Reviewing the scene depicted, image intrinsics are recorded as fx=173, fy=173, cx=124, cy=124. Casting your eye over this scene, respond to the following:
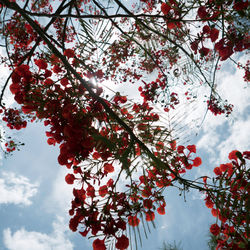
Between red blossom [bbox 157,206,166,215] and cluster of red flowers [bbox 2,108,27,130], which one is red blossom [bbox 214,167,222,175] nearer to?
red blossom [bbox 157,206,166,215]

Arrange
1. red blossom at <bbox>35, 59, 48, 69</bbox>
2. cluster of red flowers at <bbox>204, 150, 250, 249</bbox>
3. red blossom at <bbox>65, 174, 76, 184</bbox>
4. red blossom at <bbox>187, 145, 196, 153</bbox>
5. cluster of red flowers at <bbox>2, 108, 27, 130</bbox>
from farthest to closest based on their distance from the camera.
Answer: cluster of red flowers at <bbox>2, 108, 27, 130</bbox>
red blossom at <bbox>187, 145, 196, 153</bbox>
red blossom at <bbox>65, 174, 76, 184</bbox>
red blossom at <bbox>35, 59, 48, 69</bbox>
cluster of red flowers at <bbox>204, 150, 250, 249</bbox>

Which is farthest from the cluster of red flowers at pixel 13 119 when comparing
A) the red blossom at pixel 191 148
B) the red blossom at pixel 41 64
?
the red blossom at pixel 191 148

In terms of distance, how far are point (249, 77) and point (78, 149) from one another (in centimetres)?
356

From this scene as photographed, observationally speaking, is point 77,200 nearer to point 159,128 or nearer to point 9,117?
point 159,128

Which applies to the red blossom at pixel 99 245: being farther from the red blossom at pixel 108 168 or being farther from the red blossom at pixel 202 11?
the red blossom at pixel 202 11

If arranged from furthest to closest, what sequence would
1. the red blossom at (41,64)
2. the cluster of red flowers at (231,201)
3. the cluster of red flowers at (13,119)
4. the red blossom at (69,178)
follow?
1. the cluster of red flowers at (13,119)
2. the red blossom at (69,178)
3. the red blossom at (41,64)
4. the cluster of red flowers at (231,201)

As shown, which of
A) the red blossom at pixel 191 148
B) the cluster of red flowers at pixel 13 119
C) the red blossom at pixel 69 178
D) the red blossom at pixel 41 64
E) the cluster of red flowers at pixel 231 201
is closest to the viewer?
the cluster of red flowers at pixel 231 201

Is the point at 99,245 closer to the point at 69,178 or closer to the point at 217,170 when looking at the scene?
the point at 69,178

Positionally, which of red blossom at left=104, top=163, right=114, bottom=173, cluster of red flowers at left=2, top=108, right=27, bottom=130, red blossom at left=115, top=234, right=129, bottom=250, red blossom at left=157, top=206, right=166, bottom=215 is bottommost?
red blossom at left=115, top=234, right=129, bottom=250

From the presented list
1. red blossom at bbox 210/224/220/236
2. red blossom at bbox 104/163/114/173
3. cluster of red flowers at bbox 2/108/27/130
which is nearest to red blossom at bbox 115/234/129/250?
red blossom at bbox 104/163/114/173

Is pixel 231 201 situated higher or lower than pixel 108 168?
lower

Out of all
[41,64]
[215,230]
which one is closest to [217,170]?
[215,230]

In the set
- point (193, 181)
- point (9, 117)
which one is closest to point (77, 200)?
point (193, 181)

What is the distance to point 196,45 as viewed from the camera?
3.97 ft
